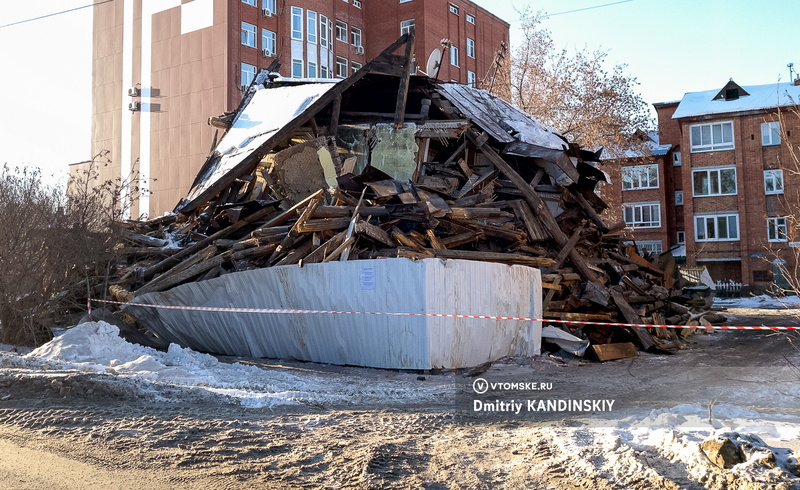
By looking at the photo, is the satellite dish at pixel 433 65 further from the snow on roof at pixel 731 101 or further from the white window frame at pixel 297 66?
the snow on roof at pixel 731 101

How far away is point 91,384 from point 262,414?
88.1 inches

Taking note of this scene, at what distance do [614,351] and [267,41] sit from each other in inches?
1290

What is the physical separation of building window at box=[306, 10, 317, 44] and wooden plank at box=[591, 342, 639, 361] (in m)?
33.4

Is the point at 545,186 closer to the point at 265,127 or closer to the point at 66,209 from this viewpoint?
the point at 265,127

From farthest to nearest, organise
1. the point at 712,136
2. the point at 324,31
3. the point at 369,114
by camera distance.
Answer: the point at 712,136 → the point at 324,31 → the point at 369,114

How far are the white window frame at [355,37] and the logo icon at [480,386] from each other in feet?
130

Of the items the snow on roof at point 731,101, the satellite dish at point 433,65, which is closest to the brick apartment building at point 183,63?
the snow on roof at point 731,101

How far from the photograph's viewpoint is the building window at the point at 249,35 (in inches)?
1519

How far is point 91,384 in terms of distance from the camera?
7715 mm

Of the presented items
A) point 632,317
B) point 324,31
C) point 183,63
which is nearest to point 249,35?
point 183,63

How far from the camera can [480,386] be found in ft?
31.9

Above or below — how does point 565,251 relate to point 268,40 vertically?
below

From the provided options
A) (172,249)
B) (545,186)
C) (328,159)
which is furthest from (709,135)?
(172,249)

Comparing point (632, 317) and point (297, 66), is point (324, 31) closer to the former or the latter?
point (297, 66)
